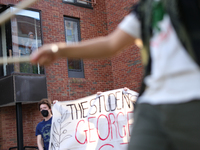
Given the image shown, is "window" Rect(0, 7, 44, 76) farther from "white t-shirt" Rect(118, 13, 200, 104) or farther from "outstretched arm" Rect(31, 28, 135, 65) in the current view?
"white t-shirt" Rect(118, 13, 200, 104)

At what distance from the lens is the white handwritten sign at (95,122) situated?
23.1 feet

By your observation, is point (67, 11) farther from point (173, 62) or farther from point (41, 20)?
point (173, 62)

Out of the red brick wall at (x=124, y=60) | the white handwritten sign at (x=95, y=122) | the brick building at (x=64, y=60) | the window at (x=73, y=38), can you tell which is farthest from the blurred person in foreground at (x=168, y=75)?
the window at (x=73, y=38)

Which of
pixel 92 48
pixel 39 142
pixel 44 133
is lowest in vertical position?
pixel 39 142

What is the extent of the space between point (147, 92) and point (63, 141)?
231 inches

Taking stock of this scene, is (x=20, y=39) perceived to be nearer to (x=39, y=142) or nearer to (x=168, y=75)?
(x=39, y=142)

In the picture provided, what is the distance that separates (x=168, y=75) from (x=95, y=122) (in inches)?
236

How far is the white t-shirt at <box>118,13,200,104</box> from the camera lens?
4.41ft

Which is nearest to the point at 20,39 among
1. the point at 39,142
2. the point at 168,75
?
the point at 39,142

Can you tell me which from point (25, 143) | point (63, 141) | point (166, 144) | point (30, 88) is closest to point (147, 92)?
point (166, 144)

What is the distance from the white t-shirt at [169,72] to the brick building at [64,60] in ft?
26.9

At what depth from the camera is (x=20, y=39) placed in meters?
9.47

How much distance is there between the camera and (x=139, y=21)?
1.53 meters

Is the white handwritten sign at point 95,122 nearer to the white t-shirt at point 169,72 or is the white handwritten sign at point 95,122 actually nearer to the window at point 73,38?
the window at point 73,38
